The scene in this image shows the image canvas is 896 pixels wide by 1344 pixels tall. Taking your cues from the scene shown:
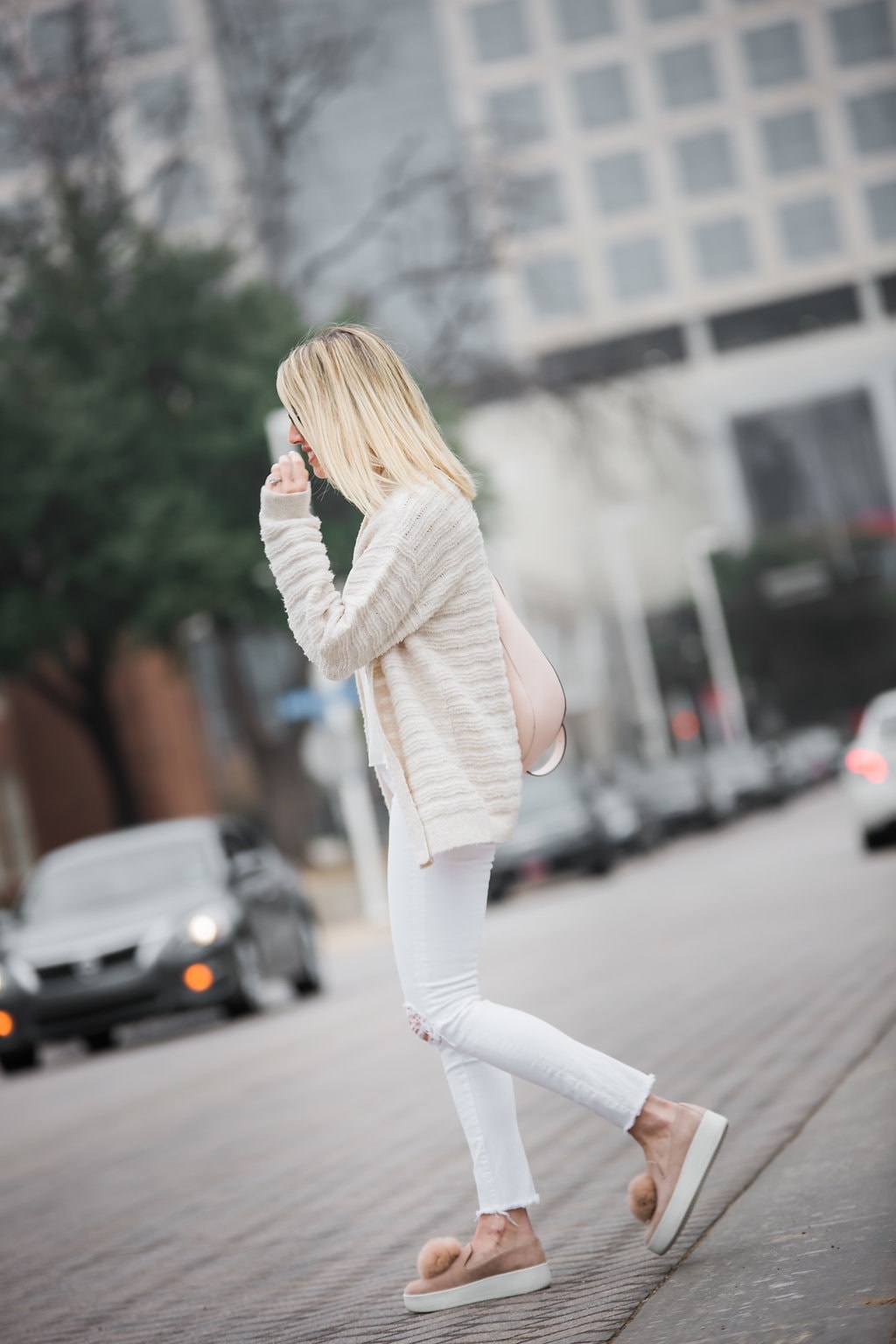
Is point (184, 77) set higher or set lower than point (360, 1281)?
higher

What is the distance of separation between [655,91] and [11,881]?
191ft

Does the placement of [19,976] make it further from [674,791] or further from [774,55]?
[774,55]

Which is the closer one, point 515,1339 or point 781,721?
point 515,1339

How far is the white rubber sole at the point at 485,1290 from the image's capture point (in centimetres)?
445

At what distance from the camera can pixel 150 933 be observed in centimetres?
1452

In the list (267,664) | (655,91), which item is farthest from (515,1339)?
(655,91)

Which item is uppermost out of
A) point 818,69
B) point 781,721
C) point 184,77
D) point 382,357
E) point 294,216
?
point 818,69

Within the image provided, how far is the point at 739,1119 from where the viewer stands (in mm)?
6414

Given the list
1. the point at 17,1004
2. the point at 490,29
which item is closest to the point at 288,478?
the point at 17,1004

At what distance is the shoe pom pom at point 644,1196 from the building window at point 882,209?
84.7m

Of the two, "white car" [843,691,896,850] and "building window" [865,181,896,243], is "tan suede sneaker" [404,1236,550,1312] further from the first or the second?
"building window" [865,181,896,243]

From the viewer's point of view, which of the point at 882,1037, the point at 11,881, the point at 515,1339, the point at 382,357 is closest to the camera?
the point at 515,1339

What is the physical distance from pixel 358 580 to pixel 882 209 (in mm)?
86001

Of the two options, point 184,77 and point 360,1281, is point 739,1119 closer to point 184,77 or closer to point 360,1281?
point 360,1281
